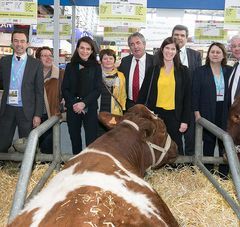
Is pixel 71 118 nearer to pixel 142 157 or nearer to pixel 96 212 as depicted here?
pixel 142 157

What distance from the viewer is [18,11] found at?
5488mm

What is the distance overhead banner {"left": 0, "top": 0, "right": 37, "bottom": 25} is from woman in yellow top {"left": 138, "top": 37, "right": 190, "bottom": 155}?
1924 millimetres

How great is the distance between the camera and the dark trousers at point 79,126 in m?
4.68

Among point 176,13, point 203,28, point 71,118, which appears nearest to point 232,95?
point 71,118

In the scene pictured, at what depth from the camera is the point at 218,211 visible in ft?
11.3

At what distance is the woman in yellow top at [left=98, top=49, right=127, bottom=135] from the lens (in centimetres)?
494

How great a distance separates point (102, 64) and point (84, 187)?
3.23m

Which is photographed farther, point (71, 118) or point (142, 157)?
point (71, 118)

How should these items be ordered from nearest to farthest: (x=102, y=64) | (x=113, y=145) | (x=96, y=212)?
(x=96, y=212)
(x=113, y=145)
(x=102, y=64)

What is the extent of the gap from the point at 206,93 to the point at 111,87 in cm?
112

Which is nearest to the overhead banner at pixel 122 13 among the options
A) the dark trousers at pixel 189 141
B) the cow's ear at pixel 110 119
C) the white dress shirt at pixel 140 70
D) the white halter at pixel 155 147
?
the white dress shirt at pixel 140 70

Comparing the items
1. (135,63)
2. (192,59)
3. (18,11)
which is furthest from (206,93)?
(18,11)

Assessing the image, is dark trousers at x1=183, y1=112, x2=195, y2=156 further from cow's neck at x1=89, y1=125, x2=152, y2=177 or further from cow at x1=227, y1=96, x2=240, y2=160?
cow's neck at x1=89, y1=125, x2=152, y2=177

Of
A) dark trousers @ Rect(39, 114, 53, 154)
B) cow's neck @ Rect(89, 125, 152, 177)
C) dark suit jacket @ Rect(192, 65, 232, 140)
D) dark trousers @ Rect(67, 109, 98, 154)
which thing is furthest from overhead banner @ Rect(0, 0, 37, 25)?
cow's neck @ Rect(89, 125, 152, 177)
